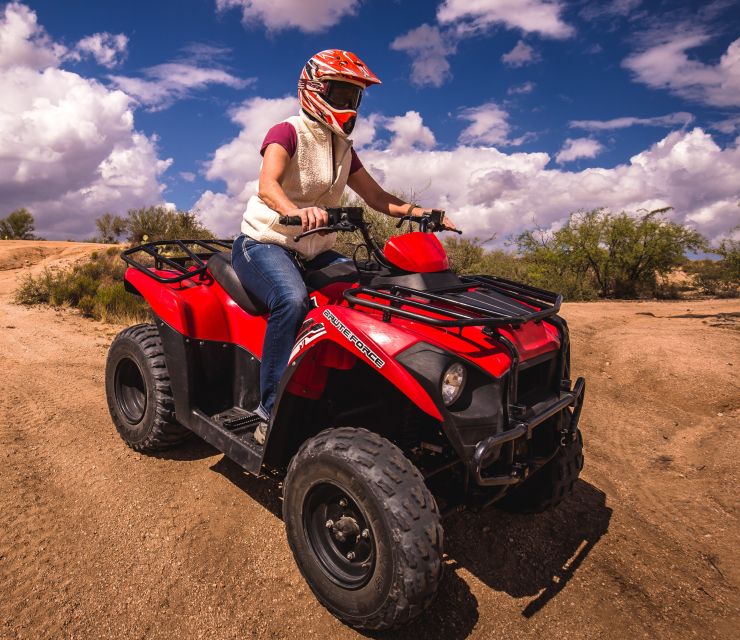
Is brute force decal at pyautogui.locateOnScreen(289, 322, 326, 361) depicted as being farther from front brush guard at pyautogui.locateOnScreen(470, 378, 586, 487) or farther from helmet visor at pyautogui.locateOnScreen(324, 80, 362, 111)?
helmet visor at pyautogui.locateOnScreen(324, 80, 362, 111)

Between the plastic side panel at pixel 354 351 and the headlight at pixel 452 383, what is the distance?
3.6 inches

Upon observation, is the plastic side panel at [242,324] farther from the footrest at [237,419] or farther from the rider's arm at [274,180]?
the rider's arm at [274,180]

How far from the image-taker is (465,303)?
Answer: 2578mm

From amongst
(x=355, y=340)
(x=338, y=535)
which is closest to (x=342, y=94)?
(x=355, y=340)

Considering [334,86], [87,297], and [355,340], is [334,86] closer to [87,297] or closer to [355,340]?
[355,340]

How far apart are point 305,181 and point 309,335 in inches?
44.1

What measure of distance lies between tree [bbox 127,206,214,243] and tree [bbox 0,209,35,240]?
14268 mm

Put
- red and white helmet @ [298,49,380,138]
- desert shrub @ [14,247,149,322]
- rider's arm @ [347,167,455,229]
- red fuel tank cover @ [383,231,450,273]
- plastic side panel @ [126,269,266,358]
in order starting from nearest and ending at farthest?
red fuel tank cover @ [383,231,450,273] < red and white helmet @ [298,49,380,138] < plastic side panel @ [126,269,266,358] < rider's arm @ [347,167,455,229] < desert shrub @ [14,247,149,322]

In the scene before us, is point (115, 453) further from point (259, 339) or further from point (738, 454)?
point (738, 454)

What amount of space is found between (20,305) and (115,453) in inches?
274

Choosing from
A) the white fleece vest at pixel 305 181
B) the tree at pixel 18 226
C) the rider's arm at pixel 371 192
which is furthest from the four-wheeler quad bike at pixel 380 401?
the tree at pixel 18 226

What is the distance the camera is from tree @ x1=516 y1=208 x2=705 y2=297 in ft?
51.9

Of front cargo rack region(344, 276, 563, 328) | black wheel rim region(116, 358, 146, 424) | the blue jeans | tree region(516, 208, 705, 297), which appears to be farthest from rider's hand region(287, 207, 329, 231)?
→ tree region(516, 208, 705, 297)

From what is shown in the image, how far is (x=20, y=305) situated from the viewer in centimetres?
936
